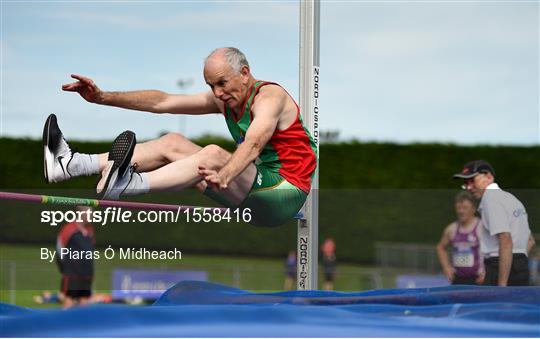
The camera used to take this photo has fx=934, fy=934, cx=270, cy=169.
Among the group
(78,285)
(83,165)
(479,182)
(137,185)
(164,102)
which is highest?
(164,102)

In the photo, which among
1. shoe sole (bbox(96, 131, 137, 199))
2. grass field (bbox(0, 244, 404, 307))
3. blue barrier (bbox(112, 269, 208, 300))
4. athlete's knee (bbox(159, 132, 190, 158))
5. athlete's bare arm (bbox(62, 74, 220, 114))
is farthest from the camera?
grass field (bbox(0, 244, 404, 307))

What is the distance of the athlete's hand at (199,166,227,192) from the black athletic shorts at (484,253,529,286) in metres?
2.44

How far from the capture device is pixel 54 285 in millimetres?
12672

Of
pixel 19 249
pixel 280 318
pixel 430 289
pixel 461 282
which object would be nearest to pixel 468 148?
pixel 19 249

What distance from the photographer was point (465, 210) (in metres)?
6.80

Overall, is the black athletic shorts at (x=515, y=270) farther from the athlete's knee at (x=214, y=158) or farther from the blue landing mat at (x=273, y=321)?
the athlete's knee at (x=214, y=158)

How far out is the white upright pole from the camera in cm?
541

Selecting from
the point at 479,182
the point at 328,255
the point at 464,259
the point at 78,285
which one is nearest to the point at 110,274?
the point at 328,255

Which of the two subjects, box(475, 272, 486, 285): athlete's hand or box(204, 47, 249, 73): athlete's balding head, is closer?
box(204, 47, 249, 73): athlete's balding head

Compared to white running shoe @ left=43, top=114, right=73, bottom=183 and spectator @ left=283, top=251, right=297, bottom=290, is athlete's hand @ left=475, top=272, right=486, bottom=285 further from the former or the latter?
spectator @ left=283, top=251, right=297, bottom=290

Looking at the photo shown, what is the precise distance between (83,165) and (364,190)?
14180 millimetres

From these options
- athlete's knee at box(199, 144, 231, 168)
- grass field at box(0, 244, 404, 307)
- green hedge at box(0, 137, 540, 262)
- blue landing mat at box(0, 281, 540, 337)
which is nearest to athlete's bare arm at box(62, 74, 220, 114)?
athlete's knee at box(199, 144, 231, 168)

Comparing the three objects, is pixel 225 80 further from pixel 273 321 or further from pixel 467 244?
pixel 467 244

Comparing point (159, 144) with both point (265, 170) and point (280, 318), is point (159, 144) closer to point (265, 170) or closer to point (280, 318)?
point (265, 170)
